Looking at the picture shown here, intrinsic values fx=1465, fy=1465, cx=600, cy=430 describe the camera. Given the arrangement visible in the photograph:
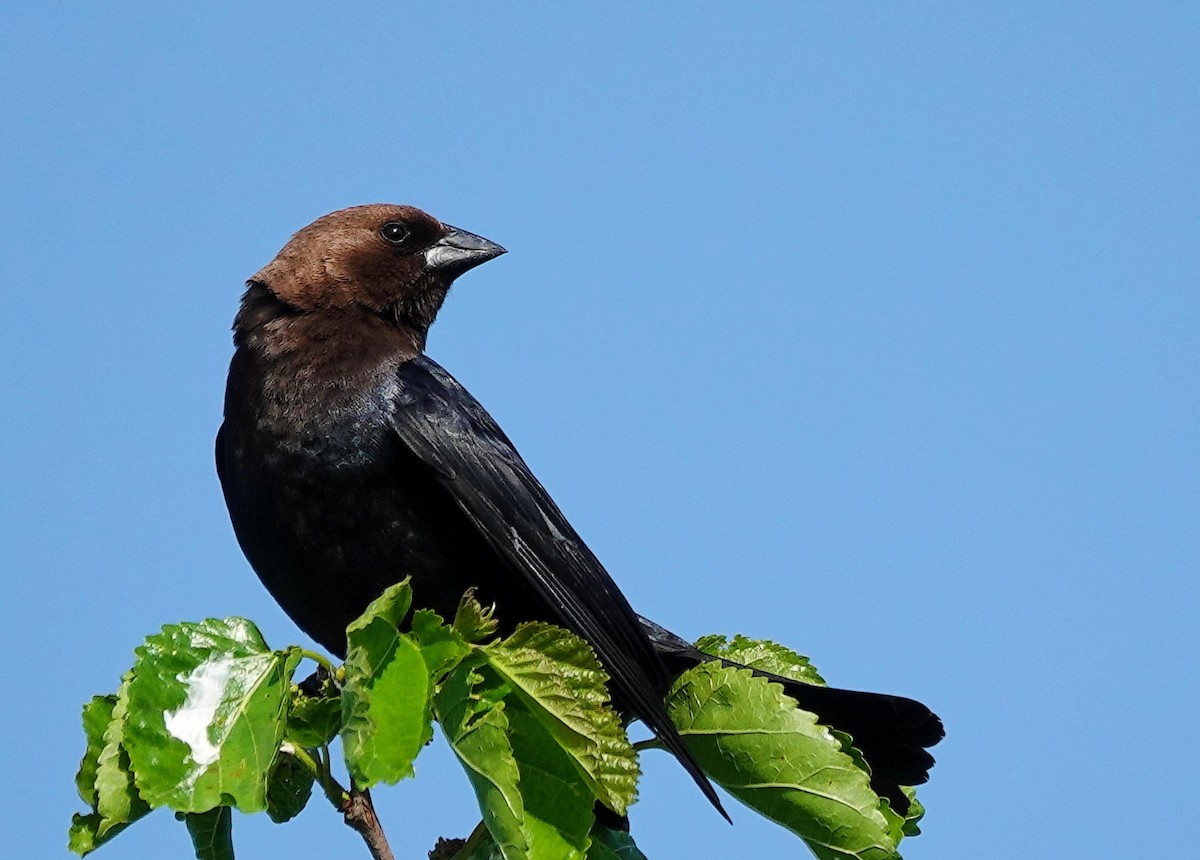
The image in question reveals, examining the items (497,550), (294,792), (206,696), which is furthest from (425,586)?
(206,696)

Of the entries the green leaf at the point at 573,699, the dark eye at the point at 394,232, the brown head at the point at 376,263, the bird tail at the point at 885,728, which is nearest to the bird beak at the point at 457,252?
the brown head at the point at 376,263

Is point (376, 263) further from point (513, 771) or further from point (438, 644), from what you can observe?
point (513, 771)

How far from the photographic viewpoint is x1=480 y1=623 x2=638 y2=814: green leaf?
107 inches

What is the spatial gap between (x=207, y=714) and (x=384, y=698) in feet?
1.36

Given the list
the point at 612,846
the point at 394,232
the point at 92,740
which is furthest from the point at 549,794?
the point at 394,232

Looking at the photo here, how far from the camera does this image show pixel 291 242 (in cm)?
515

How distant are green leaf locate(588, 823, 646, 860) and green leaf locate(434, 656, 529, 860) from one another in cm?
52

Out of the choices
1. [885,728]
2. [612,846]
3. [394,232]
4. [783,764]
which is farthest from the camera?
[394,232]

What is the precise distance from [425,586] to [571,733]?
1465 mm

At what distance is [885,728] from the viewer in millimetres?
4039

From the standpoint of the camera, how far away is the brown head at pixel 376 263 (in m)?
4.85

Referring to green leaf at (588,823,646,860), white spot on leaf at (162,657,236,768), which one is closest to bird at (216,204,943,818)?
green leaf at (588,823,646,860)

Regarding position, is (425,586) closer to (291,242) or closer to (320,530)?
(320,530)

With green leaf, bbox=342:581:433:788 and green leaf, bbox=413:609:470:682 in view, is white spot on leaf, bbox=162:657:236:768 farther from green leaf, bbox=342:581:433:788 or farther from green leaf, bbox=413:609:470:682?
green leaf, bbox=413:609:470:682
